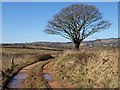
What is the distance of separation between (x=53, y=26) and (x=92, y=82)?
36.7 m

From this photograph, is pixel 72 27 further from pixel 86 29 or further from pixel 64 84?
pixel 64 84

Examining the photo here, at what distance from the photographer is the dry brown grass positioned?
59.4 feet

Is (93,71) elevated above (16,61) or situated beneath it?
elevated above

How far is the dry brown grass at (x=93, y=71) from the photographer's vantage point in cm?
1811

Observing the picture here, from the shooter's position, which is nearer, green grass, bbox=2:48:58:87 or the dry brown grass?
the dry brown grass

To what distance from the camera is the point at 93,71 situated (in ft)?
69.6

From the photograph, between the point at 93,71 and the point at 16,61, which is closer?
the point at 93,71

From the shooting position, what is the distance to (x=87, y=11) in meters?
52.9

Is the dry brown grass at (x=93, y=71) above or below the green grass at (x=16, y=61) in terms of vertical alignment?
above

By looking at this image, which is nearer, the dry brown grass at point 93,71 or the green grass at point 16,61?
the dry brown grass at point 93,71

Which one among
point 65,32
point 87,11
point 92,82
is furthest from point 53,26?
point 92,82

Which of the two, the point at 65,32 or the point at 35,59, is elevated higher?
the point at 65,32

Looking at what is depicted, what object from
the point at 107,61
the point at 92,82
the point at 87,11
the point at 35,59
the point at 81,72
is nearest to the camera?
the point at 92,82

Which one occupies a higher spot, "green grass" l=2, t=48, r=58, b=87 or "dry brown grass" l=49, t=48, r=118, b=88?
"dry brown grass" l=49, t=48, r=118, b=88
